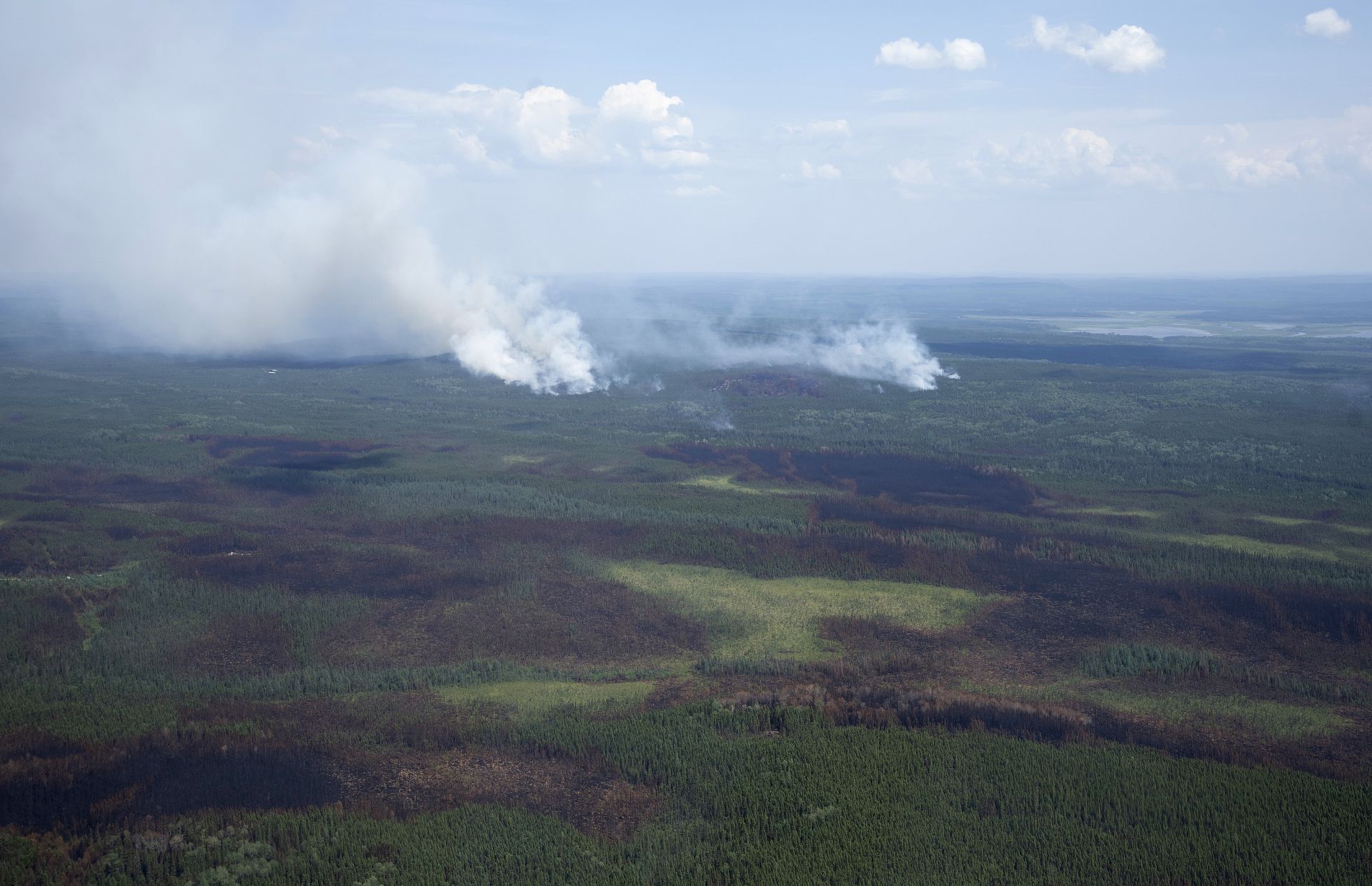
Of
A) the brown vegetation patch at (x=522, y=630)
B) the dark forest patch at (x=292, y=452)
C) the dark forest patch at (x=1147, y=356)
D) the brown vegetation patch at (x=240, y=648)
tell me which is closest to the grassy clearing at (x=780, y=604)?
the brown vegetation patch at (x=522, y=630)

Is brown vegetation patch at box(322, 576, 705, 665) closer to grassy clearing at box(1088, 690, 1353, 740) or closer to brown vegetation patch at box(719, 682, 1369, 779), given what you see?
brown vegetation patch at box(719, 682, 1369, 779)

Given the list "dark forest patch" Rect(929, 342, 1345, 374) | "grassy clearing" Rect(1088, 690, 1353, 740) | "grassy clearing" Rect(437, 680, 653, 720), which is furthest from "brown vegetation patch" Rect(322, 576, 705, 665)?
"dark forest patch" Rect(929, 342, 1345, 374)

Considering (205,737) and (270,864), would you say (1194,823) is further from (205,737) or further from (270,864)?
(205,737)

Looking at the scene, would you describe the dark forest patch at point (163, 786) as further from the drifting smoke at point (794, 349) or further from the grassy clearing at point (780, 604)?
the drifting smoke at point (794, 349)

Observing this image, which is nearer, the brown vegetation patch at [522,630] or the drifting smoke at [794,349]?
the brown vegetation patch at [522,630]

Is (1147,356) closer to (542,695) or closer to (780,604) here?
(780,604)

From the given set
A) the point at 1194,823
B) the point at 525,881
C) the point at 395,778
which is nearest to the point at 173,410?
the point at 395,778
